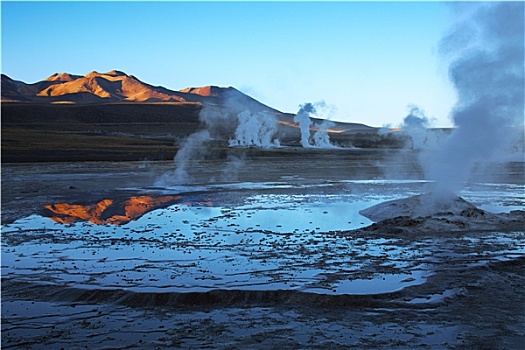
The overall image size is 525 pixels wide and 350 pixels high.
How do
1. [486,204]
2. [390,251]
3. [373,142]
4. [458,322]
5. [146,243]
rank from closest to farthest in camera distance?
[458,322]
[390,251]
[146,243]
[486,204]
[373,142]

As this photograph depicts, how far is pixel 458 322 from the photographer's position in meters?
7.86

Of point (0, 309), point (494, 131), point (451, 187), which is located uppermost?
point (494, 131)

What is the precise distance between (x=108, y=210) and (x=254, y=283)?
11828 mm

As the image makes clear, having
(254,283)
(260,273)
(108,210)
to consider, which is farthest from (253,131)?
(254,283)

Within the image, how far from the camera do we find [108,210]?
2028 cm

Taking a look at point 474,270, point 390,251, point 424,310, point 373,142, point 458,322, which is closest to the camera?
point 458,322

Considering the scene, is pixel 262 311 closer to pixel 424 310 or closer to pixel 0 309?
pixel 424 310

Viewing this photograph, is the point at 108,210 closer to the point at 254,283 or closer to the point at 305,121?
the point at 254,283

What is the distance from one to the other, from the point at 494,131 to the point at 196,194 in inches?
515

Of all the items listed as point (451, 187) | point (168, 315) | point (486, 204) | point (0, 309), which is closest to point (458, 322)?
point (168, 315)

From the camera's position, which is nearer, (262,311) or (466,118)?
(262,311)

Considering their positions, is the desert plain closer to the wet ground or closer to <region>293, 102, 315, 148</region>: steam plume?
the wet ground

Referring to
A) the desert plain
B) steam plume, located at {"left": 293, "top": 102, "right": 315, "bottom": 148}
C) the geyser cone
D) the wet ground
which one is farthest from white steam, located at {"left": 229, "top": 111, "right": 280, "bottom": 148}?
the wet ground

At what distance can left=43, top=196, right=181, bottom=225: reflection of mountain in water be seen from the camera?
18000 mm
